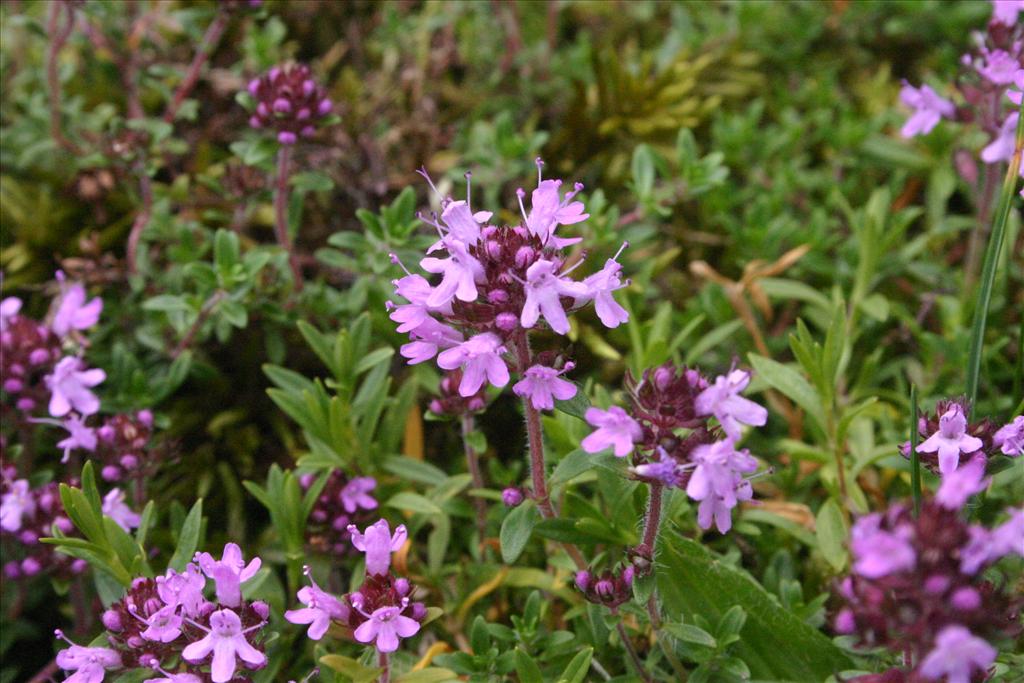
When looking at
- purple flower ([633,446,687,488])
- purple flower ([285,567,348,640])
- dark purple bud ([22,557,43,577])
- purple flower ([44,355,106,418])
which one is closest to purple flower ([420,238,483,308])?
purple flower ([633,446,687,488])

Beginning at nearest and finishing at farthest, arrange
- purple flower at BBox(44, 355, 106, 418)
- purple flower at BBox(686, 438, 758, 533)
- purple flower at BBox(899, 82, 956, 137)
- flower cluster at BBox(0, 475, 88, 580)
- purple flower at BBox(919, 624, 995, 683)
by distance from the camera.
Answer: purple flower at BBox(919, 624, 995, 683) < purple flower at BBox(686, 438, 758, 533) < flower cluster at BBox(0, 475, 88, 580) < purple flower at BBox(44, 355, 106, 418) < purple flower at BBox(899, 82, 956, 137)

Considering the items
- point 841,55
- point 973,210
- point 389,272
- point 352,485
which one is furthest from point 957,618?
point 841,55

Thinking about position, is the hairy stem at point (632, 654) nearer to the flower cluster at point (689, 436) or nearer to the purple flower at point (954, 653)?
the flower cluster at point (689, 436)

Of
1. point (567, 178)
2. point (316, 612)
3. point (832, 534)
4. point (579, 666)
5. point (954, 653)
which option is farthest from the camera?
point (567, 178)

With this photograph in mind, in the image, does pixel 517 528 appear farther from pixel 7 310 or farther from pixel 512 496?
pixel 7 310

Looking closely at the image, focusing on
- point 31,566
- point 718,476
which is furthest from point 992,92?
point 31,566

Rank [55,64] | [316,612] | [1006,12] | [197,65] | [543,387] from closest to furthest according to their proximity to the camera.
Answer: [543,387] < [316,612] < [1006,12] < [55,64] < [197,65]

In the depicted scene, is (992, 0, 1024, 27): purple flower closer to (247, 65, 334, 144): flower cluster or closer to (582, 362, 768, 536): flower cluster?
(582, 362, 768, 536): flower cluster

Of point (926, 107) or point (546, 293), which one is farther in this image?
point (926, 107)
